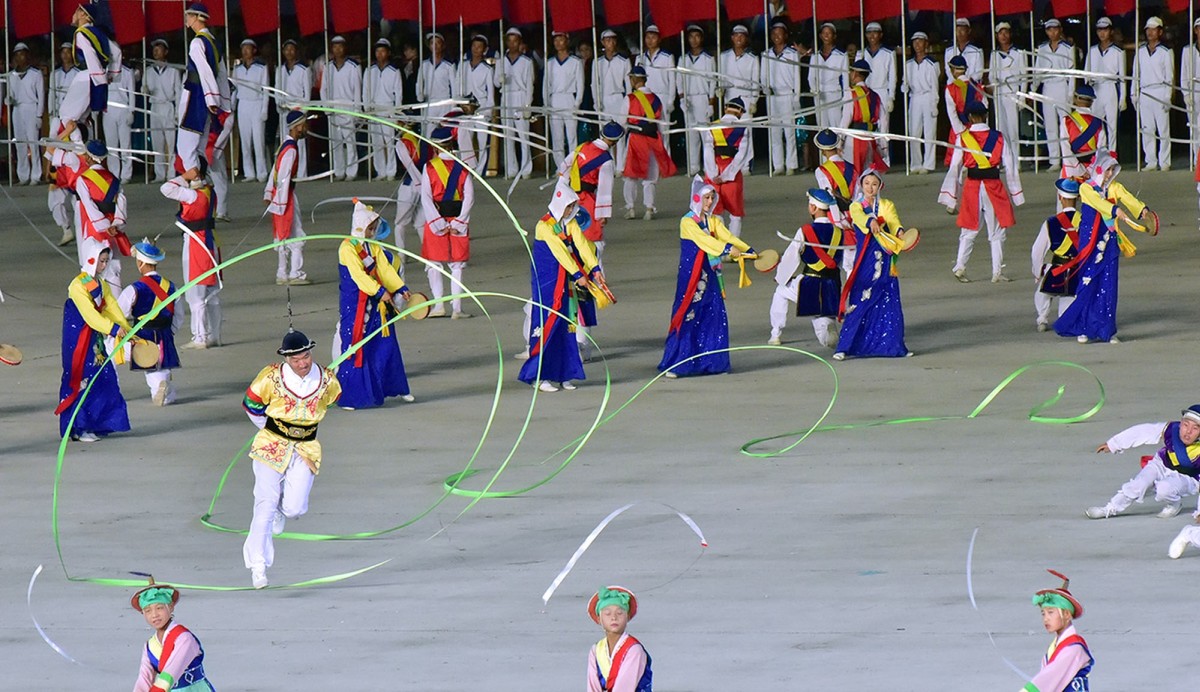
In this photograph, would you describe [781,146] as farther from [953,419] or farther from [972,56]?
[953,419]

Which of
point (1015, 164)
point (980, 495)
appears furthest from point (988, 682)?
point (1015, 164)

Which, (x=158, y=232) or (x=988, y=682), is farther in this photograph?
(x=158, y=232)

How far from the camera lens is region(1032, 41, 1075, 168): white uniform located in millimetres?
21750

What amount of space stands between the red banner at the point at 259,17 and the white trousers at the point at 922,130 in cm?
730

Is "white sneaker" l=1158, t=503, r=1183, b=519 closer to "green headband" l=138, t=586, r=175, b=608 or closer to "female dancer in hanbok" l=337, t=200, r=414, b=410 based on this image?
"green headband" l=138, t=586, r=175, b=608

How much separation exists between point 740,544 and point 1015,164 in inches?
352

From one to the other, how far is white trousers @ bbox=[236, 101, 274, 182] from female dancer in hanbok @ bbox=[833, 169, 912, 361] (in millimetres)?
11048

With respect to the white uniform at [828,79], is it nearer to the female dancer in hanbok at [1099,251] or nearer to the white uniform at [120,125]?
the white uniform at [120,125]

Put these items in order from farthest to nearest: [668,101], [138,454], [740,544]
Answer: [668,101] < [138,454] < [740,544]

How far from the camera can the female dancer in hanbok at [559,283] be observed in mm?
13172

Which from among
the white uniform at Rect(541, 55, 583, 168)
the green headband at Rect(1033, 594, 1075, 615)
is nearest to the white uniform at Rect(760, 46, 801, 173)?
the white uniform at Rect(541, 55, 583, 168)

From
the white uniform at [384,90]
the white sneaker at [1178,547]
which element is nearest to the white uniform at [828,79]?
the white uniform at [384,90]

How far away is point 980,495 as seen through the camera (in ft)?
33.1

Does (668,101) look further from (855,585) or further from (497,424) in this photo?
(855,585)
